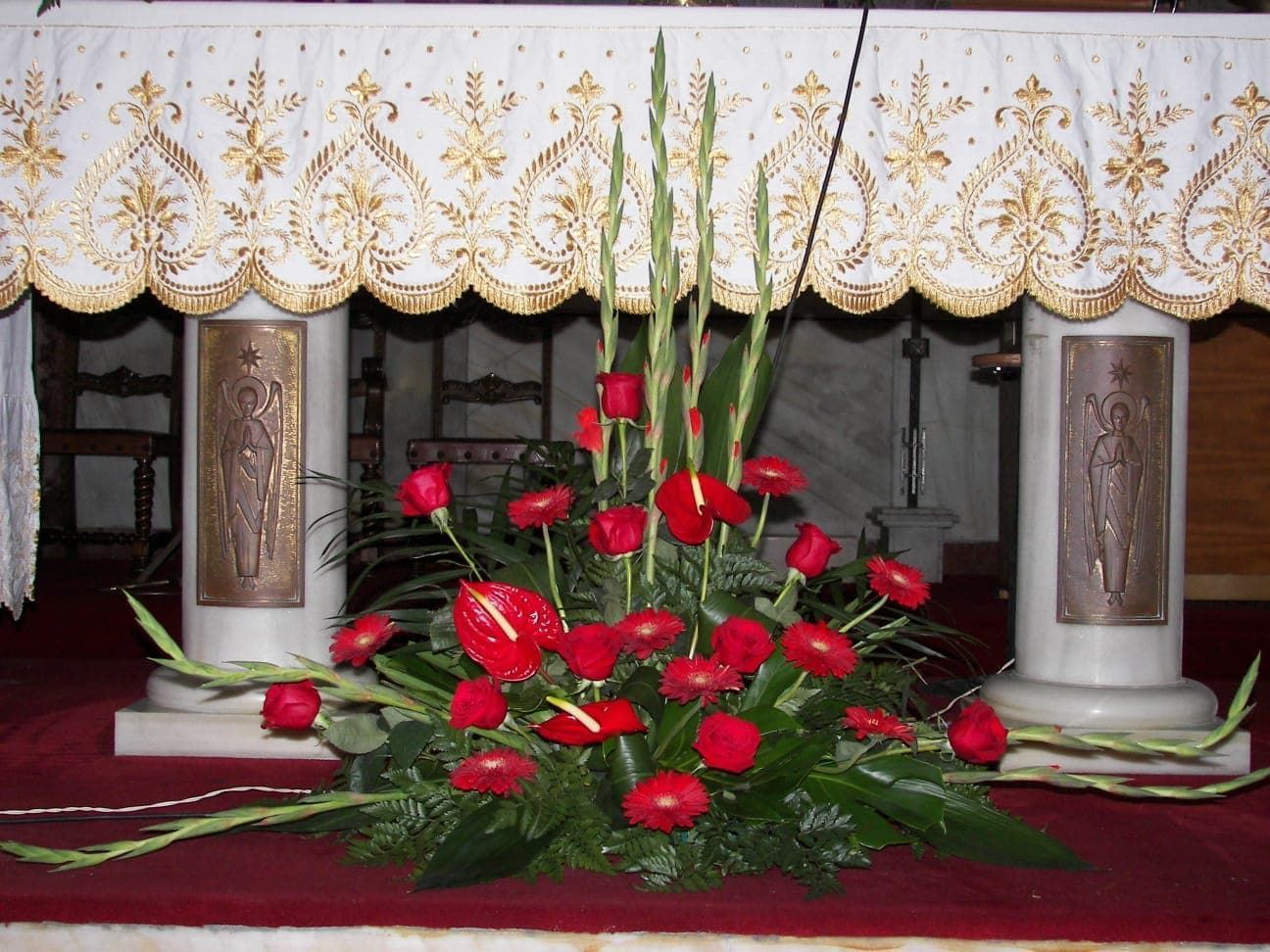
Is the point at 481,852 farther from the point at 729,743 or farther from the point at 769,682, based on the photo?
the point at 769,682

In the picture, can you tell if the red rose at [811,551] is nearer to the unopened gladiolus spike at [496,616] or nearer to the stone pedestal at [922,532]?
the unopened gladiolus spike at [496,616]

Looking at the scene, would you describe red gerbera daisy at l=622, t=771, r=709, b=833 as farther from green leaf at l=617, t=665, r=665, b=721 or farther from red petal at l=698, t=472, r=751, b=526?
red petal at l=698, t=472, r=751, b=526

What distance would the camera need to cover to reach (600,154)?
1999mm

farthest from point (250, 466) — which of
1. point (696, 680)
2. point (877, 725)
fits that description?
point (877, 725)

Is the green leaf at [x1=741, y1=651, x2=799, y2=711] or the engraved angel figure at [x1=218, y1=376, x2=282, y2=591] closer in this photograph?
the green leaf at [x1=741, y1=651, x2=799, y2=711]

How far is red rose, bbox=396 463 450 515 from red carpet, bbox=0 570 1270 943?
1.48 ft

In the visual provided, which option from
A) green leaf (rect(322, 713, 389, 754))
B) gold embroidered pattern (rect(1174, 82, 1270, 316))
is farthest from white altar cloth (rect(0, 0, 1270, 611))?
green leaf (rect(322, 713, 389, 754))

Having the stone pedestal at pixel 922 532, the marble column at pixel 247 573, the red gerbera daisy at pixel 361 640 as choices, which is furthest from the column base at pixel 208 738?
the stone pedestal at pixel 922 532

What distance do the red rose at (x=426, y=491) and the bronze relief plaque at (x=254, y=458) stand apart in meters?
0.62

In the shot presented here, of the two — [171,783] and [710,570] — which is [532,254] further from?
[171,783]

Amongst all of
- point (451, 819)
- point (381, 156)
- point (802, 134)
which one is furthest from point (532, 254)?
point (451, 819)

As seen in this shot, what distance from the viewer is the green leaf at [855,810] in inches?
60.2

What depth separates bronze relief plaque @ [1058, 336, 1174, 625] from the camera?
2146 millimetres

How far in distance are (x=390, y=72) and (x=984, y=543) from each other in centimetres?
481
